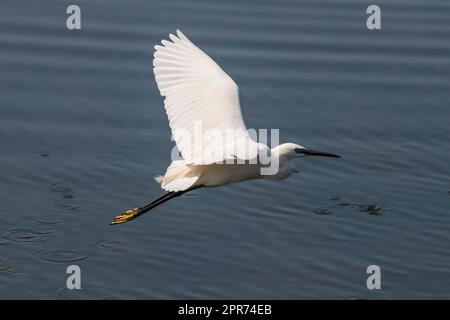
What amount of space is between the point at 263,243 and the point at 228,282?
637mm

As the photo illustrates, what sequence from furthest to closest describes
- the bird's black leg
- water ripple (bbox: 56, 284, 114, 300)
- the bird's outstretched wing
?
the bird's black leg < water ripple (bbox: 56, 284, 114, 300) < the bird's outstretched wing

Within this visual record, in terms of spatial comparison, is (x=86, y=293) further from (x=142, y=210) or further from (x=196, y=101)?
(x=196, y=101)

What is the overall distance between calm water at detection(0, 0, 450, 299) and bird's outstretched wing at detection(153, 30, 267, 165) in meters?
1.06

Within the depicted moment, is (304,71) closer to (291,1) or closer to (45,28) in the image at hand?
(291,1)

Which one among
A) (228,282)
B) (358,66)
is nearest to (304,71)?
(358,66)

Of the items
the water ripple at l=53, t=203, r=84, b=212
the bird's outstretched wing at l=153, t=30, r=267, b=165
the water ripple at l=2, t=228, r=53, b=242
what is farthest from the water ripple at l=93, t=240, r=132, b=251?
the bird's outstretched wing at l=153, t=30, r=267, b=165

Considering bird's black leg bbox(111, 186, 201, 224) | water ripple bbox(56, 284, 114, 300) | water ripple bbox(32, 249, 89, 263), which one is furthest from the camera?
water ripple bbox(32, 249, 89, 263)

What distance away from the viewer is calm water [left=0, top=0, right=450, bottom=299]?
903 centimetres

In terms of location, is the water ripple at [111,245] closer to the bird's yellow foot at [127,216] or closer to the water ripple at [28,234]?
the bird's yellow foot at [127,216]

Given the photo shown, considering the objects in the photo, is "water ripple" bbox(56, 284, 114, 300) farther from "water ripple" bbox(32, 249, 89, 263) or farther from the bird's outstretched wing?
the bird's outstretched wing

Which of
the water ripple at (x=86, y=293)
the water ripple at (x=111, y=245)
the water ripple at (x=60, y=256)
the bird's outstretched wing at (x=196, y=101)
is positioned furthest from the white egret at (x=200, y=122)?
the water ripple at (x=86, y=293)

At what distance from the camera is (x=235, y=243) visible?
9375mm

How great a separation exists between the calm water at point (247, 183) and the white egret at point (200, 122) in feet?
2.27

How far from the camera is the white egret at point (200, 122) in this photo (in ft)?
27.3
